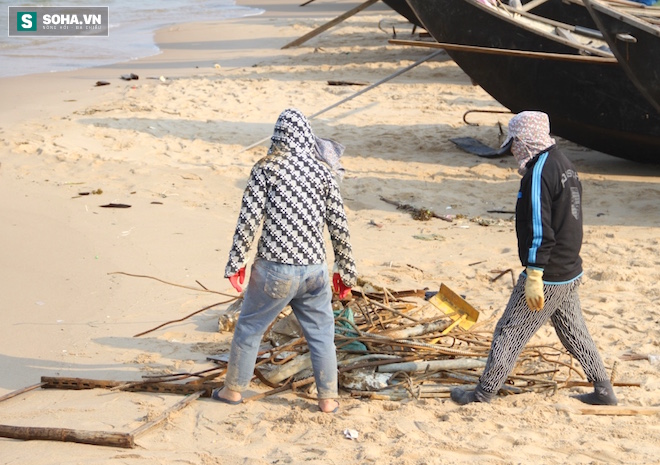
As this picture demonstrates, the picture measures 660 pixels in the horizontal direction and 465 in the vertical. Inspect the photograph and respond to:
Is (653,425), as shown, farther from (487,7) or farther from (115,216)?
(487,7)

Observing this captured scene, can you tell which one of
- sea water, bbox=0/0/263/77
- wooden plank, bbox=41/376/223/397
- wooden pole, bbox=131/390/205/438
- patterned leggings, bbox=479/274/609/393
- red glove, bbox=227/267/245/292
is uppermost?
sea water, bbox=0/0/263/77

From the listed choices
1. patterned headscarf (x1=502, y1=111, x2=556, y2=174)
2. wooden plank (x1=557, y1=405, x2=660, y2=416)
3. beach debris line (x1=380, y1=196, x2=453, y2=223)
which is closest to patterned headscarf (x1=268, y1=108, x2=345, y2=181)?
patterned headscarf (x1=502, y1=111, x2=556, y2=174)

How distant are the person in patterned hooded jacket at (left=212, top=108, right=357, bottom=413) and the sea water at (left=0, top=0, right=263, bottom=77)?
10953 millimetres

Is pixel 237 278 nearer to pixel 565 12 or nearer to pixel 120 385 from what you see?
pixel 120 385

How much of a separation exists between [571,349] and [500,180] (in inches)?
187

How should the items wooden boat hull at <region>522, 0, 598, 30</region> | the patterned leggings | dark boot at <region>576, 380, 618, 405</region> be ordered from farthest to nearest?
wooden boat hull at <region>522, 0, 598, 30</region>, dark boot at <region>576, 380, 618, 405</region>, the patterned leggings

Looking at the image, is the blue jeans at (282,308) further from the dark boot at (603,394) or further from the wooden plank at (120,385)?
the dark boot at (603,394)

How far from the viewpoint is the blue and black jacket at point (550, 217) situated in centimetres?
361

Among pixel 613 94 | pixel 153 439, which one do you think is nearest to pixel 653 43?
pixel 613 94

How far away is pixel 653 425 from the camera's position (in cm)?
373

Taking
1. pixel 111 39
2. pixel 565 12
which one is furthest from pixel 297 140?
pixel 111 39

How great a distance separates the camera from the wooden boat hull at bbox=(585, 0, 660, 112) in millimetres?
7242

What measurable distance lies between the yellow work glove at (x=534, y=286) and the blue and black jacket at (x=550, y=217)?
0.03 metres

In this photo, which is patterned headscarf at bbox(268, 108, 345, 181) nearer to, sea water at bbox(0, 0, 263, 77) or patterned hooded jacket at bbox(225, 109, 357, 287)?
patterned hooded jacket at bbox(225, 109, 357, 287)
